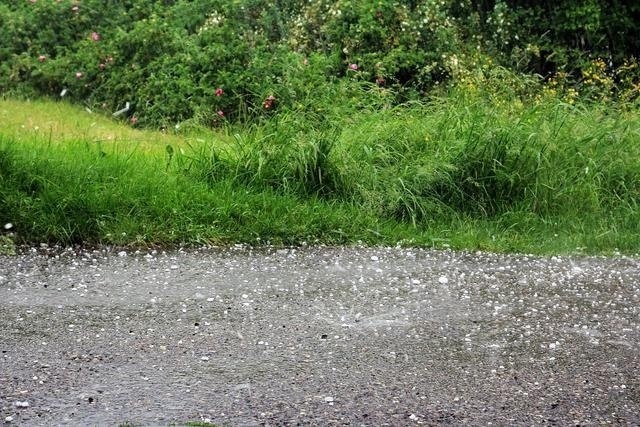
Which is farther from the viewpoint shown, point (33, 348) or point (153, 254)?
A: point (153, 254)


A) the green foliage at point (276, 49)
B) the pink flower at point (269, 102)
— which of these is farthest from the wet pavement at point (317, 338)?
the green foliage at point (276, 49)

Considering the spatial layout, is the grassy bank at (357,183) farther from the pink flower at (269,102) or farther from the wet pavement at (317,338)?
the pink flower at (269,102)

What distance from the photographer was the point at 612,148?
6.71 m

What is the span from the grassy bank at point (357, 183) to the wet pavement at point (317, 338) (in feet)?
0.88

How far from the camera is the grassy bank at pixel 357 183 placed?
5.62m

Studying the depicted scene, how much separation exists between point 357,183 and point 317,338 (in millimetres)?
2212

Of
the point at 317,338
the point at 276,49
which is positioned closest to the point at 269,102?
the point at 276,49

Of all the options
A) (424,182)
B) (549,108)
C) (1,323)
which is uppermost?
(549,108)

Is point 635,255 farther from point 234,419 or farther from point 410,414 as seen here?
point 234,419

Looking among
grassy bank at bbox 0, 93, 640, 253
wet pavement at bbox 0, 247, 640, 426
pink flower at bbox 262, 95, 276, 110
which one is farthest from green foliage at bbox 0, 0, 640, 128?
wet pavement at bbox 0, 247, 640, 426

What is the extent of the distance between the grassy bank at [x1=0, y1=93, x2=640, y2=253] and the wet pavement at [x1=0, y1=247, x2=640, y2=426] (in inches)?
10.5

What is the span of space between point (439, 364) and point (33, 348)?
194 cm

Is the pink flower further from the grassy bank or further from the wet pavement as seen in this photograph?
the wet pavement

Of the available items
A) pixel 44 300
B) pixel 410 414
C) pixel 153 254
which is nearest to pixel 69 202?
pixel 153 254
